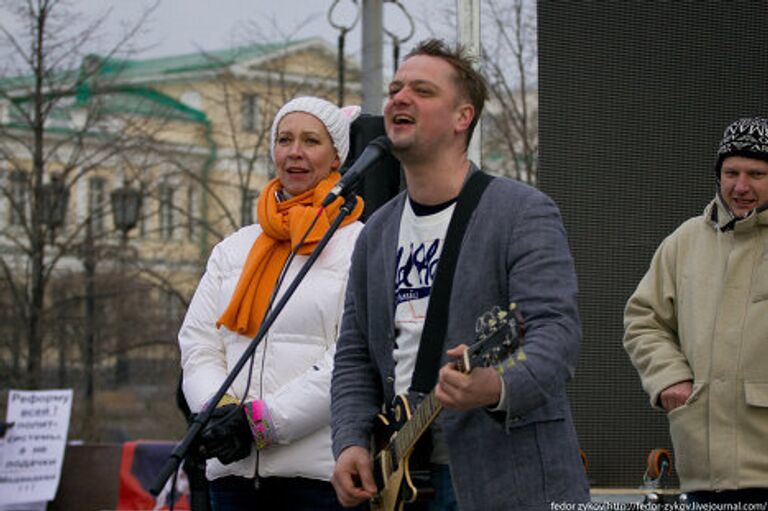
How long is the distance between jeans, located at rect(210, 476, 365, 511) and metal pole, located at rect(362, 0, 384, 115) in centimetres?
760

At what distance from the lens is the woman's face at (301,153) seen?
492cm

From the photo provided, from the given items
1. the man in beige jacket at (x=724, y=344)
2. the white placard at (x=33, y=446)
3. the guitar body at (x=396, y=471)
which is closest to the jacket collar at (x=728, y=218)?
the man in beige jacket at (x=724, y=344)

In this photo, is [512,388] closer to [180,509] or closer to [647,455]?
[647,455]

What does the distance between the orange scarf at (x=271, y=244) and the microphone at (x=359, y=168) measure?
1.12ft

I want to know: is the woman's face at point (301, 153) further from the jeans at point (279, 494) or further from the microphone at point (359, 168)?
the jeans at point (279, 494)

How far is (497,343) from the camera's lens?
3434 mm

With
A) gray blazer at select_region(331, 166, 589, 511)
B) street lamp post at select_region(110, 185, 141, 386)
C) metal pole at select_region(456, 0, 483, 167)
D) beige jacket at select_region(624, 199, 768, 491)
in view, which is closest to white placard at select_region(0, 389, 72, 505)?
street lamp post at select_region(110, 185, 141, 386)

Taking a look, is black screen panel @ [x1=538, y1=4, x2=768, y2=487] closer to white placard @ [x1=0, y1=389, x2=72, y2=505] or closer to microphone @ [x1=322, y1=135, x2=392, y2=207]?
microphone @ [x1=322, y1=135, x2=392, y2=207]

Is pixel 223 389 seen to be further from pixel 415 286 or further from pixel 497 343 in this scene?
pixel 497 343

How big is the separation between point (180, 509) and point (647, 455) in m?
6.84

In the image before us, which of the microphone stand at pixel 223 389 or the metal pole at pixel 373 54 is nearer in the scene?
the microphone stand at pixel 223 389

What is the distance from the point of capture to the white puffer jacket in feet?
15.0

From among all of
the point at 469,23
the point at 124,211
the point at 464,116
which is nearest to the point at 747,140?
the point at 464,116

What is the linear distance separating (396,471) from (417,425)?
0.20 metres
